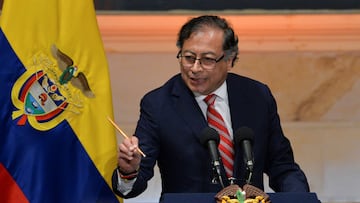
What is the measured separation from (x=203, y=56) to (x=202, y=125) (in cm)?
28

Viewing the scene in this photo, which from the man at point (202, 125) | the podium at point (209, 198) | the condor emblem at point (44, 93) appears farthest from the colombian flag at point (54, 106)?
the podium at point (209, 198)

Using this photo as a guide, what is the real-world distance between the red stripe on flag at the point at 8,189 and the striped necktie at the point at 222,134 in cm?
88

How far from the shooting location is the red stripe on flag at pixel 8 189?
3.89 m

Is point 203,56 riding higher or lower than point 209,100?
higher

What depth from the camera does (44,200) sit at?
3.96 metres

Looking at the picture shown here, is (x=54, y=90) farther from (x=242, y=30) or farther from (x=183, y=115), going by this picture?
(x=242, y=30)

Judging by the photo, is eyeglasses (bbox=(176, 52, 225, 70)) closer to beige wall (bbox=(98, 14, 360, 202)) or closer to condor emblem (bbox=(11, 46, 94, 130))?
condor emblem (bbox=(11, 46, 94, 130))

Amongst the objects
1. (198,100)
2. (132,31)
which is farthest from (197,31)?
(132,31)

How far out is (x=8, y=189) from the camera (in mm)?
3900

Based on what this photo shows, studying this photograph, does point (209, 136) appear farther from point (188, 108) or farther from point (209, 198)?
point (188, 108)

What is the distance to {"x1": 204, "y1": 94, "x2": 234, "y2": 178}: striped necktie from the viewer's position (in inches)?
142

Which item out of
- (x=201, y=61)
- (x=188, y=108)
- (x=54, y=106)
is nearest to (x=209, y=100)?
(x=188, y=108)

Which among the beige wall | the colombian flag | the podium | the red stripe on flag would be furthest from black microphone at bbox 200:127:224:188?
the beige wall

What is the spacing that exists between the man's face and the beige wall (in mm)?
1671
